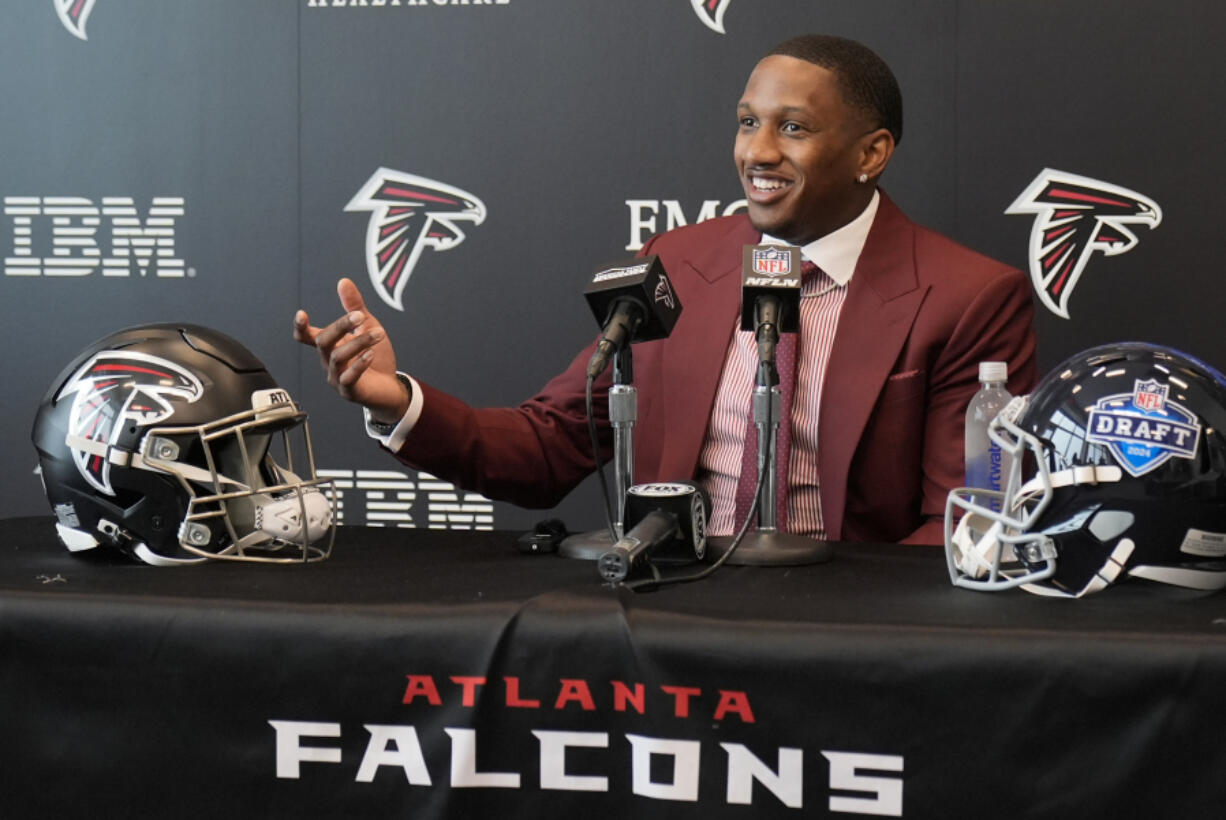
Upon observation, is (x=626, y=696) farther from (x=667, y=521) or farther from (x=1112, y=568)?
(x=1112, y=568)

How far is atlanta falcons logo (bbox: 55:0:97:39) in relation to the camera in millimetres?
3195

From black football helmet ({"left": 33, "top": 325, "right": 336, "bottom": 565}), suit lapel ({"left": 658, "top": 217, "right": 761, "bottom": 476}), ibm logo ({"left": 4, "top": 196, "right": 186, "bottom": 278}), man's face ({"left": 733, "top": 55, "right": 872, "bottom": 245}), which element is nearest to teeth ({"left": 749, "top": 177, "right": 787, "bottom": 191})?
man's face ({"left": 733, "top": 55, "right": 872, "bottom": 245})

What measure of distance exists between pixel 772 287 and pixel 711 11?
1599 millimetres

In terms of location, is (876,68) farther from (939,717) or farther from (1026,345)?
(939,717)

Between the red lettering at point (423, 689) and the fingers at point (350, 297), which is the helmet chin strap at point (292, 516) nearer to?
the fingers at point (350, 297)

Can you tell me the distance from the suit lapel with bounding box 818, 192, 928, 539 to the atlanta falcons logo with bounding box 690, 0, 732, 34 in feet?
3.19

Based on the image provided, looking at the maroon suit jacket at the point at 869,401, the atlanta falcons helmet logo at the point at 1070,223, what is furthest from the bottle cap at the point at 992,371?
the atlanta falcons helmet logo at the point at 1070,223

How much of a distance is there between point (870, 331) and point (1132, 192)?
1017 mm

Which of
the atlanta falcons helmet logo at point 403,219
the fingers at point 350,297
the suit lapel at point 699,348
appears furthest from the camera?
the atlanta falcons helmet logo at point 403,219

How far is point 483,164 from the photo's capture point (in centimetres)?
307

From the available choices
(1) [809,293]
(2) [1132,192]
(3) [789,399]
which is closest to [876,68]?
(1) [809,293]

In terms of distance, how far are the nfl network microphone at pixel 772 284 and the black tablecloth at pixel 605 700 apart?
0.33 metres

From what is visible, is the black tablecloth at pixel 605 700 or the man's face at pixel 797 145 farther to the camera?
the man's face at pixel 797 145

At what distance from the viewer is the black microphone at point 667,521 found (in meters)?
1.46
